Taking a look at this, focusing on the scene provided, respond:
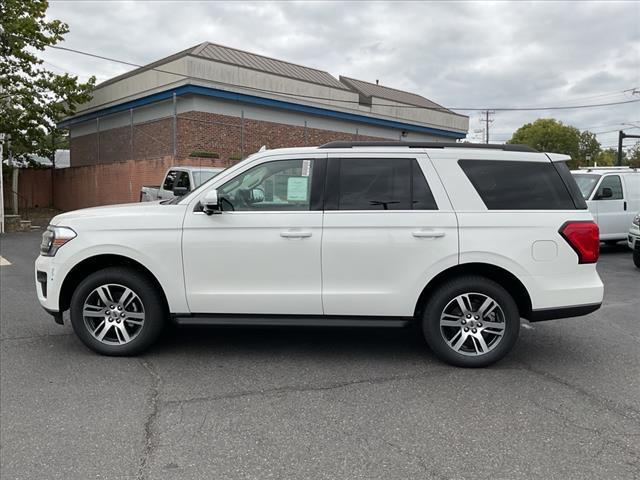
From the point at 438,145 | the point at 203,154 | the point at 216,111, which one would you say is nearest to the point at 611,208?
the point at 438,145

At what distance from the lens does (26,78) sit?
2022 centimetres

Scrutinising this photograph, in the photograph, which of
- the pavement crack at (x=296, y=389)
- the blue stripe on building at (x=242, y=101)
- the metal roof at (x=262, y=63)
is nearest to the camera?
the pavement crack at (x=296, y=389)

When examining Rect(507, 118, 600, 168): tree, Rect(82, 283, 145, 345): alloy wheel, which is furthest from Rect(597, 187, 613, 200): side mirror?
Rect(507, 118, 600, 168): tree

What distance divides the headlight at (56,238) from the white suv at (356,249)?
1cm

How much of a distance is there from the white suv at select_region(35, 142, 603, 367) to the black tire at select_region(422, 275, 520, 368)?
0.04 ft

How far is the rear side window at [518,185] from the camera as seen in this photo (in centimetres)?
451

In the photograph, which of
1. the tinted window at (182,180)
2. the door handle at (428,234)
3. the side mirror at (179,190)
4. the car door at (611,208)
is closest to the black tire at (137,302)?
the door handle at (428,234)

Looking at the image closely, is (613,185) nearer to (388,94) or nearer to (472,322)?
(472,322)

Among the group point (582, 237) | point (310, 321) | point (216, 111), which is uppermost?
point (216, 111)

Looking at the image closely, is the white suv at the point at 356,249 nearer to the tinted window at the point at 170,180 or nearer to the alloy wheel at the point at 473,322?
the alloy wheel at the point at 473,322

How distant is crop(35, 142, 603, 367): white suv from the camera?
442 cm

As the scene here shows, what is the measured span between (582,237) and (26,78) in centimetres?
2178

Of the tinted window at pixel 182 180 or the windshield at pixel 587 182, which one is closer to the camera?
the windshield at pixel 587 182

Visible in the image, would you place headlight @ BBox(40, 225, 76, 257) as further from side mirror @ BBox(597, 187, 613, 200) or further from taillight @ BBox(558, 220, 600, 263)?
side mirror @ BBox(597, 187, 613, 200)
